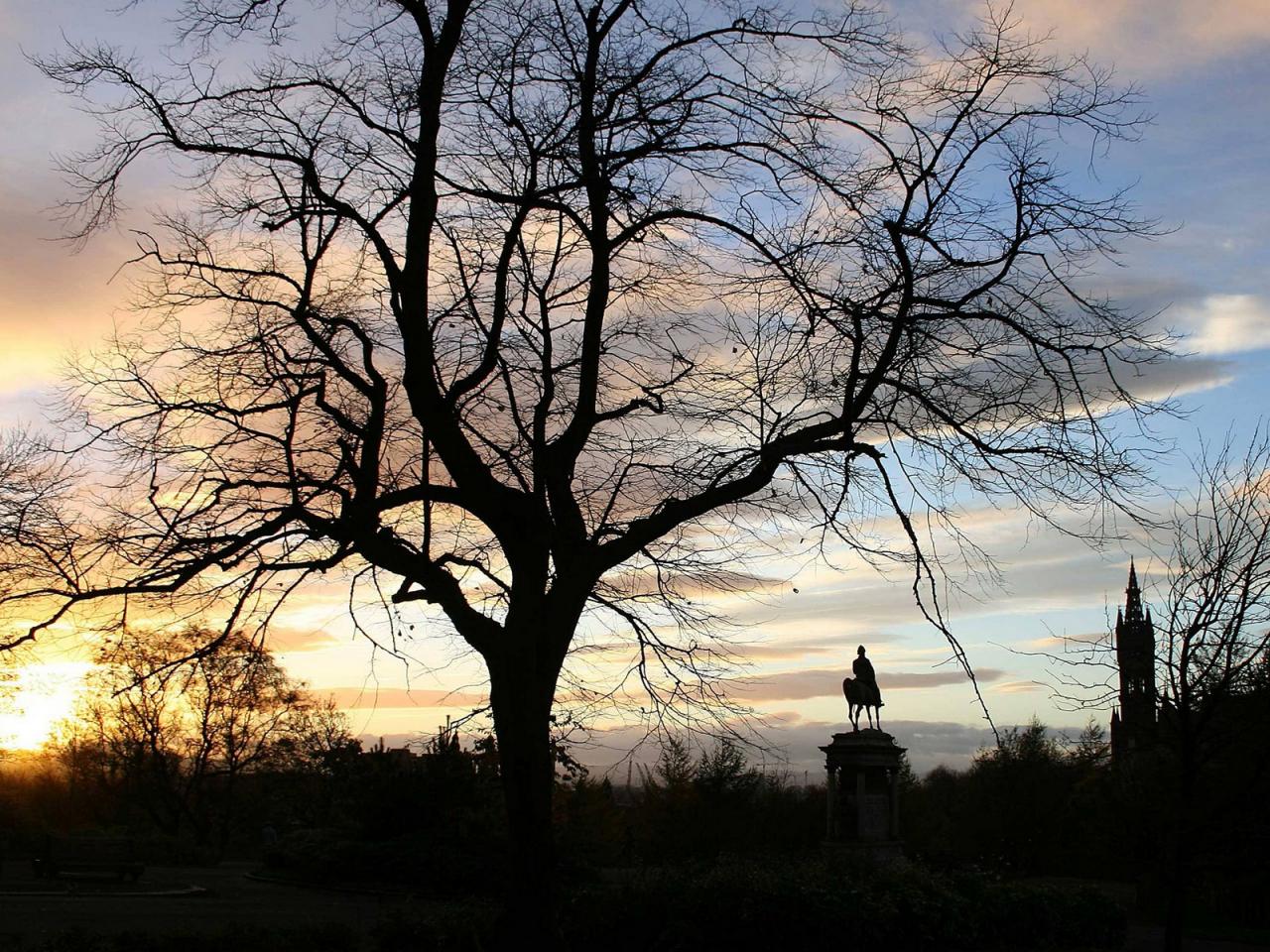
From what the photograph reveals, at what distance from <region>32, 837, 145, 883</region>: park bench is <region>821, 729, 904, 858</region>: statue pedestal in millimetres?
14705

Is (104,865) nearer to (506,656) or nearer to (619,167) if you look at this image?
(506,656)

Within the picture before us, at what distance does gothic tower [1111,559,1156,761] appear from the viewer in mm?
13211

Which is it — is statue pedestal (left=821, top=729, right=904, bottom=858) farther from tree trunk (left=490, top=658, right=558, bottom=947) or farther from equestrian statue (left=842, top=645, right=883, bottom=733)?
tree trunk (left=490, top=658, right=558, bottom=947)

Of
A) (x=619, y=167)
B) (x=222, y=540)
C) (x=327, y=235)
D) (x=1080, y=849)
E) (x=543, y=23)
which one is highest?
(x=543, y=23)

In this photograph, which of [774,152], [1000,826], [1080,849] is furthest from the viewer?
[1000,826]

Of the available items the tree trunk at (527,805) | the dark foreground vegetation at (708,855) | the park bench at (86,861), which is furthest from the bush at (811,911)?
the park bench at (86,861)

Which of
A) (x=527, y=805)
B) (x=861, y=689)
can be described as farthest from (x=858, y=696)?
(x=527, y=805)

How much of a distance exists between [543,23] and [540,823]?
7.60 m

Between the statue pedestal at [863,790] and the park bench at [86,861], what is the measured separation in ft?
48.2

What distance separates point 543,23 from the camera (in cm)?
1132

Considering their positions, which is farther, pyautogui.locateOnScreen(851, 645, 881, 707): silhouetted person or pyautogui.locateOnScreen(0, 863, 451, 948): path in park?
pyautogui.locateOnScreen(851, 645, 881, 707): silhouetted person

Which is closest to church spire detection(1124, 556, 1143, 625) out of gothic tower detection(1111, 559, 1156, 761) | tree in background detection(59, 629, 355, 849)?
gothic tower detection(1111, 559, 1156, 761)

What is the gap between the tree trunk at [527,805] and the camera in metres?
10.6

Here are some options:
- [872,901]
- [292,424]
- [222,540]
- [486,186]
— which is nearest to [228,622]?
[222,540]
